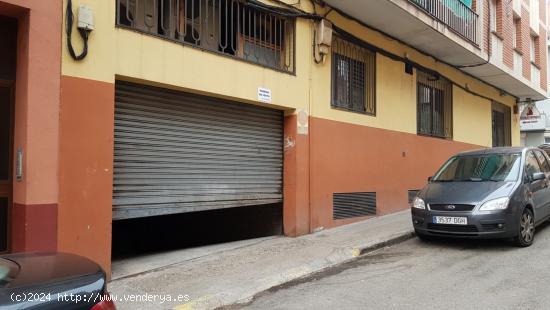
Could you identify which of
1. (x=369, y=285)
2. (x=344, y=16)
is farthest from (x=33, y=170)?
(x=344, y=16)

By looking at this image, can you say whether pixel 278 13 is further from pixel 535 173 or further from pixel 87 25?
pixel 535 173

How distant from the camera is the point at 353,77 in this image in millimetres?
10031

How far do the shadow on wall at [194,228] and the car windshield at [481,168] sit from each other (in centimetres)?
309

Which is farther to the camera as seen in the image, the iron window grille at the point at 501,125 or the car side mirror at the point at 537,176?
the iron window grille at the point at 501,125

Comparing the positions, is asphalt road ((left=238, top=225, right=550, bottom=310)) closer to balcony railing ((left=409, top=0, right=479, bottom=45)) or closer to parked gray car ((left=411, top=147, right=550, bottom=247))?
parked gray car ((left=411, top=147, right=550, bottom=247))

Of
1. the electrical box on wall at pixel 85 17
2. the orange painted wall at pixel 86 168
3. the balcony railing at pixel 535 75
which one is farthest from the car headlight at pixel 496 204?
the balcony railing at pixel 535 75

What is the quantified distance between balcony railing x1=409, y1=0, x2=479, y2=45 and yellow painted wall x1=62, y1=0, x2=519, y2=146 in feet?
3.39

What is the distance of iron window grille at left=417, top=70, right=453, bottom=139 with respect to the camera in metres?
12.2

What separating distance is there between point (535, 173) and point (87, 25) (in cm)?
707

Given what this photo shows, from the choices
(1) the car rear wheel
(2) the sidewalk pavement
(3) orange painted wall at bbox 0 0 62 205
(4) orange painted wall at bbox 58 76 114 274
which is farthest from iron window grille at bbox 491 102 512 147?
(3) orange painted wall at bbox 0 0 62 205

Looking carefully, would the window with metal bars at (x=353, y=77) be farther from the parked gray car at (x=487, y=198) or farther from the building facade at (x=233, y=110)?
the parked gray car at (x=487, y=198)

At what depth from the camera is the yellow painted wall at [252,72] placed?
18.0 ft

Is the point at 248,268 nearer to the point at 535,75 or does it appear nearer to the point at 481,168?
the point at 481,168

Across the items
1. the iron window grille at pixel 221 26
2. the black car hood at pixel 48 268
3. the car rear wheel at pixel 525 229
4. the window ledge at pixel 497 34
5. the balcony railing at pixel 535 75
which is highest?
the window ledge at pixel 497 34
